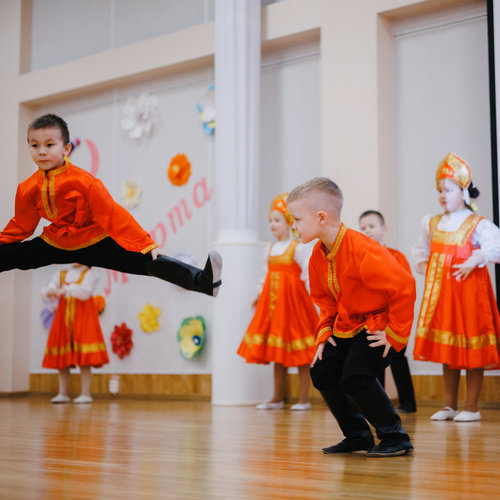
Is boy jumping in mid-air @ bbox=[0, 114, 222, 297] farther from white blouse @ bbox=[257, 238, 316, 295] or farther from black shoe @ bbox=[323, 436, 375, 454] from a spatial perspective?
white blouse @ bbox=[257, 238, 316, 295]

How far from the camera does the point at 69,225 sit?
2.85 metres

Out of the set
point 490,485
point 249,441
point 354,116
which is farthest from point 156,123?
point 490,485

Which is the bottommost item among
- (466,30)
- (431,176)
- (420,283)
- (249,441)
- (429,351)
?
(249,441)

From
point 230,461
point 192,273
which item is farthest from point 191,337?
point 230,461

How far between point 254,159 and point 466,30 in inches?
63.9

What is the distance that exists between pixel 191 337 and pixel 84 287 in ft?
2.95

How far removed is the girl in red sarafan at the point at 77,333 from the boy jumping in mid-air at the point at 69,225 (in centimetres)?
231

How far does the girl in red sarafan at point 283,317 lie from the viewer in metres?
4.37

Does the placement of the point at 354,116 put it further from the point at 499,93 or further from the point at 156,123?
the point at 156,123

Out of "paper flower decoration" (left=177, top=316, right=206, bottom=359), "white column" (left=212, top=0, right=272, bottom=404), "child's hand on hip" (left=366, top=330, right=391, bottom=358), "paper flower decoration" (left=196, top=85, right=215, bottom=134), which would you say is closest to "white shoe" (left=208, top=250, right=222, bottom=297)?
"child's hand on hip" (left=366, top=330, right=391, bottom=358)

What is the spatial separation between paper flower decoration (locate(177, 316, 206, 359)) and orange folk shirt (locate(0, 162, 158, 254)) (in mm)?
2656

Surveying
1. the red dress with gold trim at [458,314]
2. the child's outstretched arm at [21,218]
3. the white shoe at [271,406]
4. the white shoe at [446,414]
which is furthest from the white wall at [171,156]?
the child's outstretched arm at [21,218]

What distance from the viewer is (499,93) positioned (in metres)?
4.18

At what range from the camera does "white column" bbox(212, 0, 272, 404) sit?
4.80 metres
